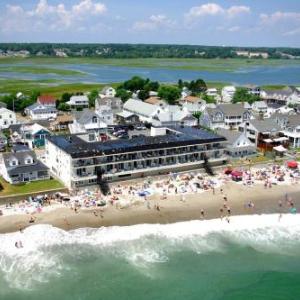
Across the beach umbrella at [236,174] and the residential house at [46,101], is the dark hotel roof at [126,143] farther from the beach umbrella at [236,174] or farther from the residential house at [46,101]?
the residential house at [46,101]

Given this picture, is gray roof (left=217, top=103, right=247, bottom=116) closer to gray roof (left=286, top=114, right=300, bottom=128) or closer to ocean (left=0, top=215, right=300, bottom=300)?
gray roof (left=286, top=114, right=300, bottom=128)

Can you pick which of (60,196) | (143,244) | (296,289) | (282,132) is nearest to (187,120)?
(282,132)

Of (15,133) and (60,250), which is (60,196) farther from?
(15,133)

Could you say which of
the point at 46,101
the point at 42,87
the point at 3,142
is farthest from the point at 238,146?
the point at 42,87

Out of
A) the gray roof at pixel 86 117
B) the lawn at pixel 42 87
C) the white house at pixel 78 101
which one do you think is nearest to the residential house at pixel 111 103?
the white house at pixel 78 101

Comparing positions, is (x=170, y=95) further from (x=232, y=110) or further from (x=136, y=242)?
(x=136, y=242)

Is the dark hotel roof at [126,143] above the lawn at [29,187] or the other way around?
above
